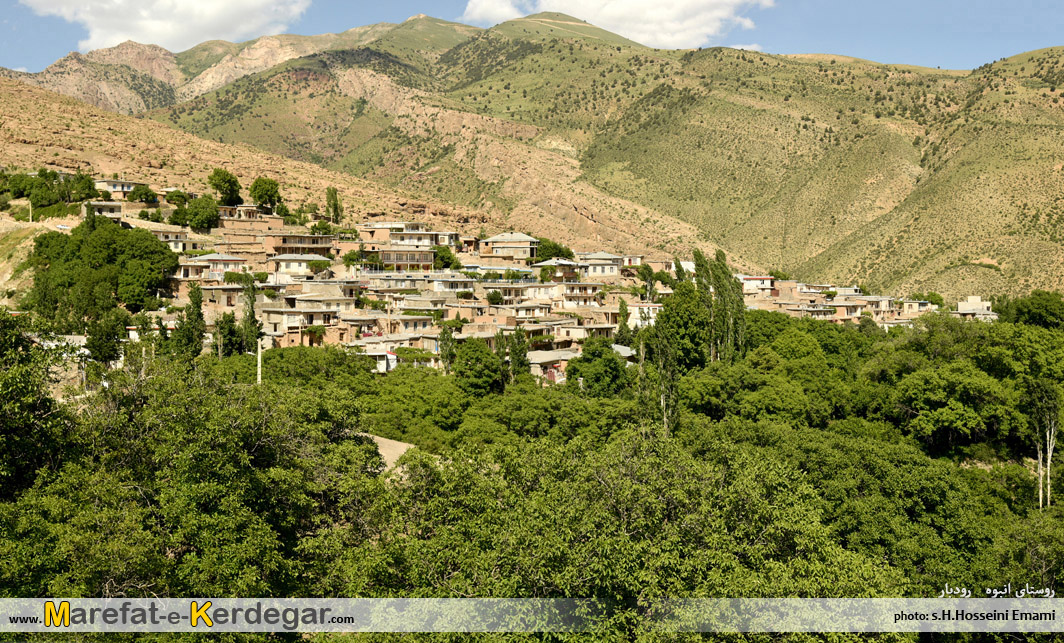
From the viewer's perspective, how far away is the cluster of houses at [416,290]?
49.2m

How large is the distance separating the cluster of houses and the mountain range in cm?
1832

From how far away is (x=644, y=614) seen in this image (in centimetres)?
1644

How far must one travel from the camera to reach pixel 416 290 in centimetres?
5622

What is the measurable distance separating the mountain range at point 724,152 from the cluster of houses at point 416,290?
18.3 metres

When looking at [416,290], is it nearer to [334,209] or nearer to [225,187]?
[334,209]

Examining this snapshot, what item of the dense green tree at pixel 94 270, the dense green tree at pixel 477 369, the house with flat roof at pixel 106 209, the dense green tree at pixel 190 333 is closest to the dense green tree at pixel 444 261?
the dense green tree at pixel 94 270

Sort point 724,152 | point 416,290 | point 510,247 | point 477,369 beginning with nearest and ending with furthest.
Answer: point 477,369 < point 416,290 < point 510,247 < point 724,152

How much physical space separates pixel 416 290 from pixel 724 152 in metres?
76.2

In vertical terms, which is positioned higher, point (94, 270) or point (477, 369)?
point (94, 270)

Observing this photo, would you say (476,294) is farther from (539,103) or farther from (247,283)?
(539,103)

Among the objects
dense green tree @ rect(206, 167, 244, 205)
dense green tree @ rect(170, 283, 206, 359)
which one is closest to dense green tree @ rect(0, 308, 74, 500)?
dense green tree @ rect(170, 283, 206, 359)

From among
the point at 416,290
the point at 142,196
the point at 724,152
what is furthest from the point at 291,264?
the point at 724,152

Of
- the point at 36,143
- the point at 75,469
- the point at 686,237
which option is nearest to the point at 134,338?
the point at 75,469

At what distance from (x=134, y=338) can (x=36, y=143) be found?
50.0 metres
